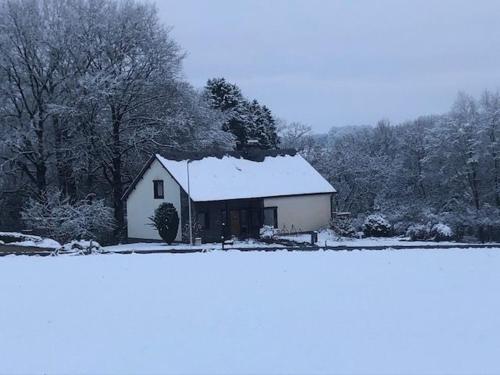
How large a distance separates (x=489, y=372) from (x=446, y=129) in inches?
1680

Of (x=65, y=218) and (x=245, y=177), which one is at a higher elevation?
(x=245, y=177)

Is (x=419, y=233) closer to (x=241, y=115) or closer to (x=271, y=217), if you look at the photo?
(x=271, y=217)

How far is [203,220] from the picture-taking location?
34906mm

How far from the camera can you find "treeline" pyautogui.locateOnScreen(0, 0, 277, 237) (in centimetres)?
3606

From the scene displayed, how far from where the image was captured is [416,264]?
16969mm

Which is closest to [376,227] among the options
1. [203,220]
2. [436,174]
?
[203,220]

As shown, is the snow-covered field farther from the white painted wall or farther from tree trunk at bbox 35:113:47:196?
tree trunk at bbox 35:113:47:196

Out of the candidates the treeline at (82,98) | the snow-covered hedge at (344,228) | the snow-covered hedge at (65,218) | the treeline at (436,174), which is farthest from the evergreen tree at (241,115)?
the snow-covered hedge at (65,218)

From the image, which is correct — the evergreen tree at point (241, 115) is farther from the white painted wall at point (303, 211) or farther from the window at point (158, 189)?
the window at point (158, 189)

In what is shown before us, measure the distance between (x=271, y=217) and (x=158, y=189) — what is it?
23.0 feet

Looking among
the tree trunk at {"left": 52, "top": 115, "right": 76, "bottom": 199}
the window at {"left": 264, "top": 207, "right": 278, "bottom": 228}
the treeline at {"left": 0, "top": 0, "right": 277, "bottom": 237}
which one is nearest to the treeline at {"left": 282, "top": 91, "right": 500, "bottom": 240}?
the window at {"left": 264, "top": 207, "right": 278, "bottom": 228}

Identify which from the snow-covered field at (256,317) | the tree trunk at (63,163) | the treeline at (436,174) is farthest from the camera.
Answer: the treeline at (436,174)

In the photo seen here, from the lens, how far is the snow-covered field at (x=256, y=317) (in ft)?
31.0

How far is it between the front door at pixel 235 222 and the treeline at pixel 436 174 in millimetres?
9595
